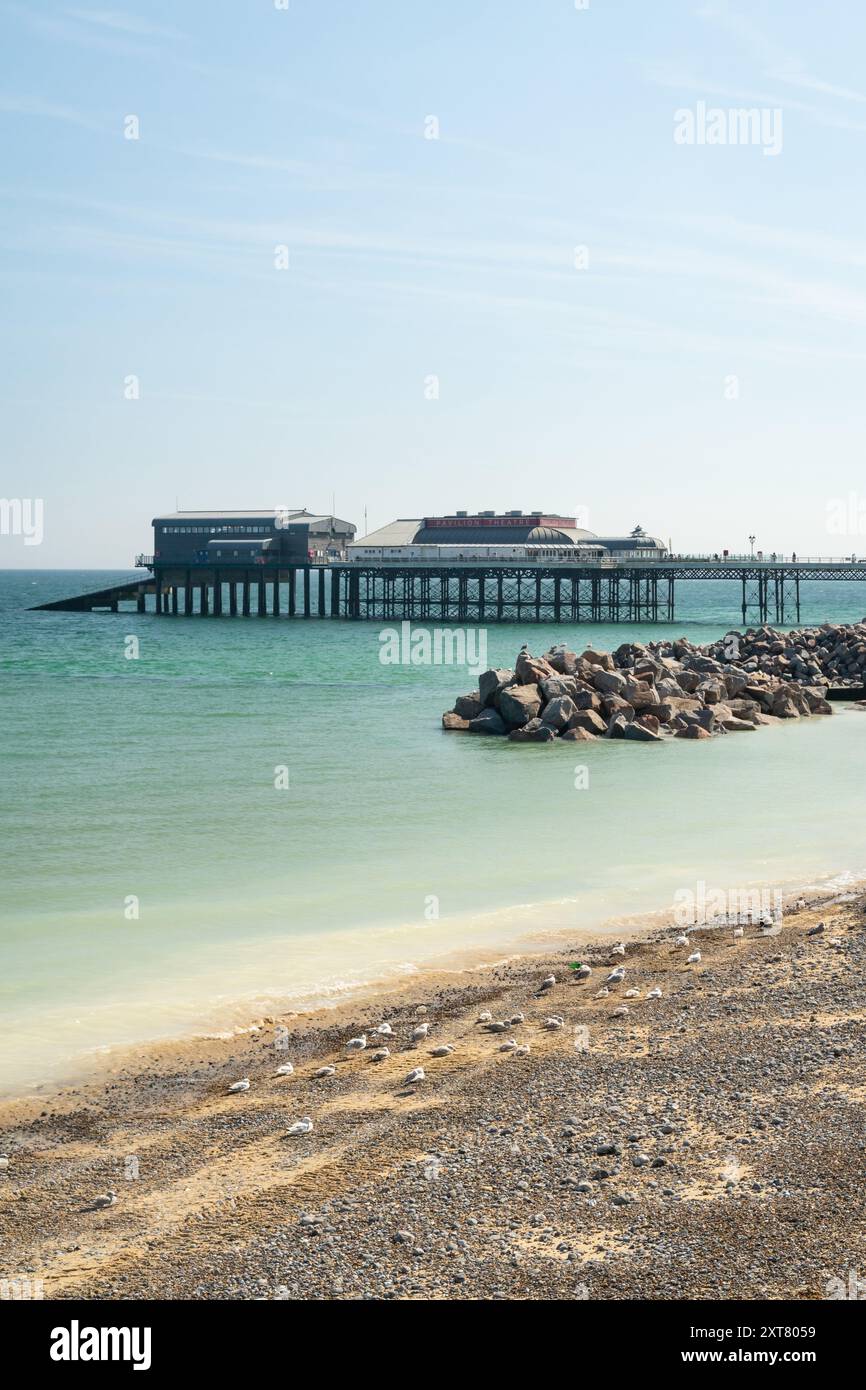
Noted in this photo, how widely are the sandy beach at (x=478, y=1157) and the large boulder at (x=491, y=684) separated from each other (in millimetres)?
21890

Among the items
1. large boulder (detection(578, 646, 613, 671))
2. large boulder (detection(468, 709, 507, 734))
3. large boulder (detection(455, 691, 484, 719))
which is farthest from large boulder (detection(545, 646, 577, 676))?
large boulder (detection(468, 709, 507, 734))

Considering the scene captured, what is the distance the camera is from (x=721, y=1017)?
31.2ft

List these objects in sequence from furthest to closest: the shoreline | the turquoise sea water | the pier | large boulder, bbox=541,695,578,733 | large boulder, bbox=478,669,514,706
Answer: the pier < large boulder, bbox=478,669,514,706 < large boulder, bbox=541,695,578,733 < the turquoise sea water < the shoreline

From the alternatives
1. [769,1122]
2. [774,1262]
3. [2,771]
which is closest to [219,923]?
[769,1122]

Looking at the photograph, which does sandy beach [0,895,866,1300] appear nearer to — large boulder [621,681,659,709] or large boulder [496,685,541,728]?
large boulder [496,685,541,728]

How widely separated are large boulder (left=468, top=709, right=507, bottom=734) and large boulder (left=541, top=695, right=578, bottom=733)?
3.35 ft

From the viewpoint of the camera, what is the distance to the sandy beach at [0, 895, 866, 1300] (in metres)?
5.84

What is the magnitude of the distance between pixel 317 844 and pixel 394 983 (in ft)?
21.6

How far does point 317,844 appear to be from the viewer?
58.1ft

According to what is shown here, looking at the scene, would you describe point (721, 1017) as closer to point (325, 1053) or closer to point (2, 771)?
point (325, 1053)

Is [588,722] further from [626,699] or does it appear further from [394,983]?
[394,983]

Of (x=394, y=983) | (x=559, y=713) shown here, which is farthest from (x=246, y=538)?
(x=394, y=983)

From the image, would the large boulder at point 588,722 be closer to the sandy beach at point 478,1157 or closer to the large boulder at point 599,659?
the large boulder at point 599,659

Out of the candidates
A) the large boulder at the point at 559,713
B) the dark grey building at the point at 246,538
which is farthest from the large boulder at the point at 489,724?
the dark grey building at the point at 246,538
